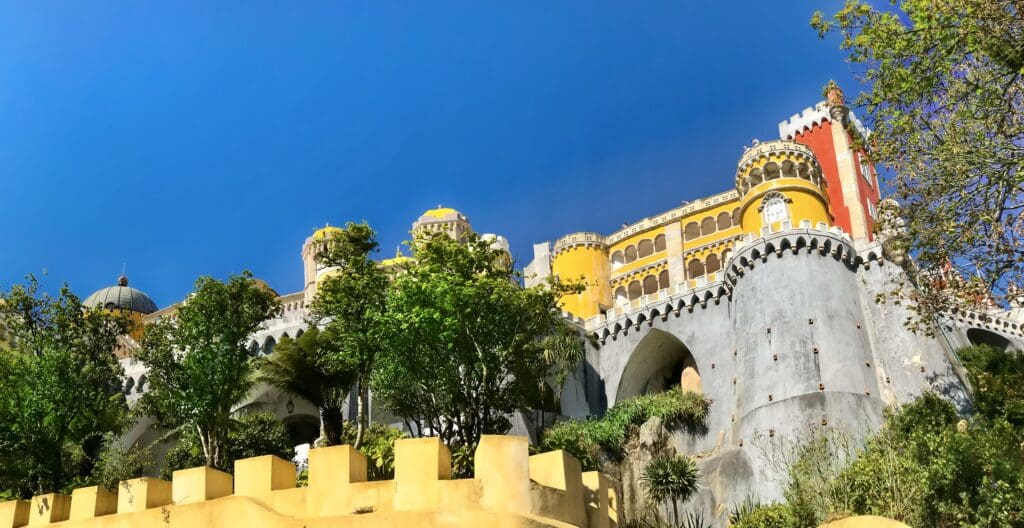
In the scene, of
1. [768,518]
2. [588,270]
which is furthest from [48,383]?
[588,270]

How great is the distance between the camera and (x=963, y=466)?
92.4 feet

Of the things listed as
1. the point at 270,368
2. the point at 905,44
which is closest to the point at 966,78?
the point at 905,44

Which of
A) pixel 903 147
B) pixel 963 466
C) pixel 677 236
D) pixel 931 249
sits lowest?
pixel 963 466

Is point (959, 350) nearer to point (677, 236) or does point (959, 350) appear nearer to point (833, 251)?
point (833, 251)

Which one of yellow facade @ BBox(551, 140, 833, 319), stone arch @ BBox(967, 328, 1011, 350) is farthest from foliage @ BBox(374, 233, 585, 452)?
yellow facade @ BBox(551, 140, 833, 319)

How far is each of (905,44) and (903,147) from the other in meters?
2.21

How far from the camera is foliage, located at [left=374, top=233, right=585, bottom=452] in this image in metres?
28.8

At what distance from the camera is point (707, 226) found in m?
65.7

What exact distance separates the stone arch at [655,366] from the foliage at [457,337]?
16871 millimetres

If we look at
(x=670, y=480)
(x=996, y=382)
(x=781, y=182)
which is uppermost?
(x=781, y=182)

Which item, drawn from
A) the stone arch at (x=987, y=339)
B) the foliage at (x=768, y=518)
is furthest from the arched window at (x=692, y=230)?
the foliage at (x=768, y=518)

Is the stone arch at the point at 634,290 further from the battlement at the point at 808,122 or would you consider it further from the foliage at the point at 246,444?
the foliage at the point at 246,444

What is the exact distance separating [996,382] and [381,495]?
60.3 ft

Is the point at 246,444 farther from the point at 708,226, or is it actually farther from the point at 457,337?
the point at 708,226
